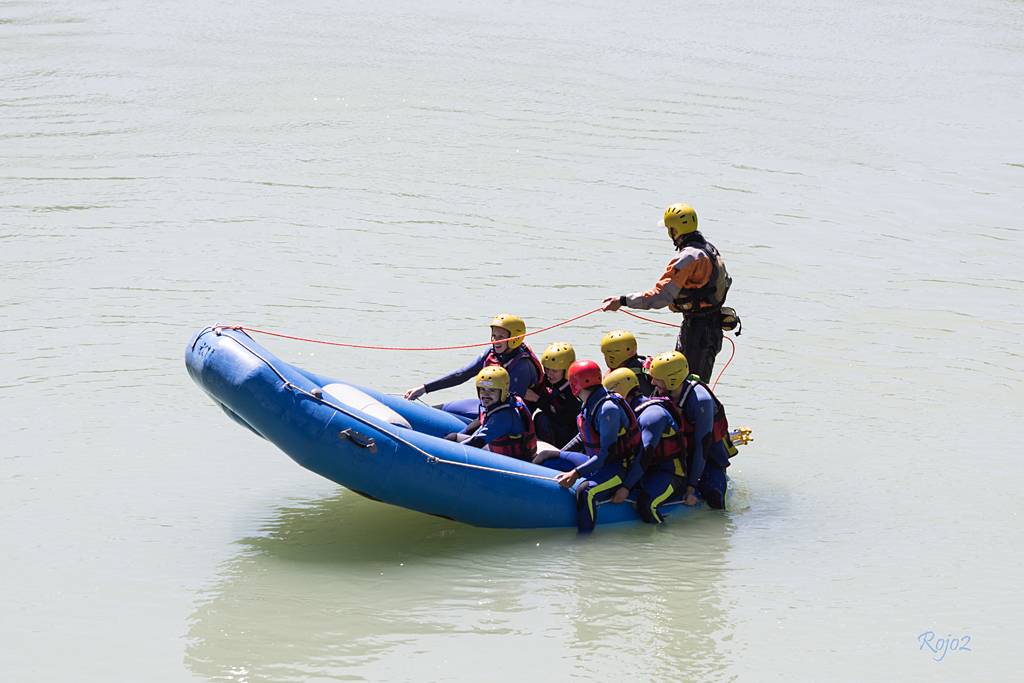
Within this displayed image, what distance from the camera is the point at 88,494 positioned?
8.32m

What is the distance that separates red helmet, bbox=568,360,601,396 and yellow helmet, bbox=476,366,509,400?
366mm

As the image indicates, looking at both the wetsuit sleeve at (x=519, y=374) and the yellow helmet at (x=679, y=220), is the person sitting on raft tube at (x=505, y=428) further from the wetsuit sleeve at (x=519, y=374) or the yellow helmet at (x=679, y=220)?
the yellow helmet at (x=679, y=220)

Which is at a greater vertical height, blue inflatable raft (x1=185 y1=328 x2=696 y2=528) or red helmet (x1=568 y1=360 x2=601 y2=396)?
red helmet (x1=568 y1=360 x2=601 y2=396)

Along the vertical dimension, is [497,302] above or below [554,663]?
above

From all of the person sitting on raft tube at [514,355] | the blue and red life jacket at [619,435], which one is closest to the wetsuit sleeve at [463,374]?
the person sitting on raft tube at [514,355]

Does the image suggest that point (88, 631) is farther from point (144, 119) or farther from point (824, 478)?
point (144, 119)

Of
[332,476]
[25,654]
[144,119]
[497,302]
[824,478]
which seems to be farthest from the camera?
[144,119]

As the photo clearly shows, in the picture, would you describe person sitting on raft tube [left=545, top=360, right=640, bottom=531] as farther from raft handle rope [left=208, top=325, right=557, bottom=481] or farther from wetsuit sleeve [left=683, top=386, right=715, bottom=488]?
raft handle rope [left=208, top=325, right=557, bottom=481]

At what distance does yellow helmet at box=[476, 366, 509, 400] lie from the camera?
296 inches

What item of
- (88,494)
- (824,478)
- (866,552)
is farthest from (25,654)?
(824,478)

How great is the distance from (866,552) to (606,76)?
13.5m

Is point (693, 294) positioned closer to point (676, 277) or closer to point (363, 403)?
point (676, 277)

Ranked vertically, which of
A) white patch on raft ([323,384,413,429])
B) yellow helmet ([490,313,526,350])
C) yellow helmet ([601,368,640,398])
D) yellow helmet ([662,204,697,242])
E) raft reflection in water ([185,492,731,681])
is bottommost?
raft reflection in water ([185,492,731,681])

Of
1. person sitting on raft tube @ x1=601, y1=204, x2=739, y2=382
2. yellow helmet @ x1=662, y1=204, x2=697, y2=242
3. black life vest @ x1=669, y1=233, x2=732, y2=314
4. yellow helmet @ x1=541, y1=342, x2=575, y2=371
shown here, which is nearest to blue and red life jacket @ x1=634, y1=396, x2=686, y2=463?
yellow helmet @ x1=541, y1=342, x2=575, y2=371
